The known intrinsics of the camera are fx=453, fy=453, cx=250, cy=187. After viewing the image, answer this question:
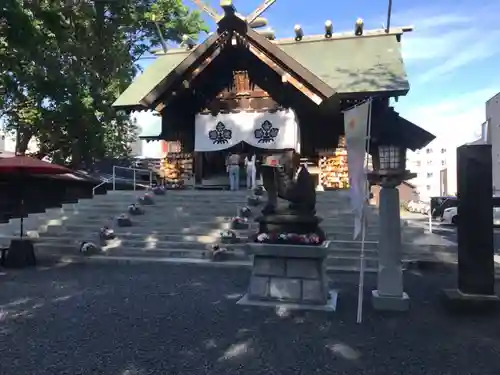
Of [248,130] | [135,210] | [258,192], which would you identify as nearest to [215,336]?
[135,210]

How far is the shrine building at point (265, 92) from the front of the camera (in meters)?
13.8

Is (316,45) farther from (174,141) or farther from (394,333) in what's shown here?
(394,333)

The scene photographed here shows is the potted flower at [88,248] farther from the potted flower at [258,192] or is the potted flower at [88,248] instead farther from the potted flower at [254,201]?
the potted flower at [258,192]

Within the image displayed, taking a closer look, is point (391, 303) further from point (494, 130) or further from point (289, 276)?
point (494, 130)

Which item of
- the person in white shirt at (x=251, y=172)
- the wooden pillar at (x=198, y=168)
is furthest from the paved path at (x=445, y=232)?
the wooden pillar at (x=198, y=168)

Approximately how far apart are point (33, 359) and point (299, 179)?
4070mm

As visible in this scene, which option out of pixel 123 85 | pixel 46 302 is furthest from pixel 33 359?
pixel 123 85

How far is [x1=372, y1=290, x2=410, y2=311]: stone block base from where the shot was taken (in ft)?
20.2

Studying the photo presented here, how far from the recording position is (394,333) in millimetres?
5207

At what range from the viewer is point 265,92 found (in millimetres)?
15641

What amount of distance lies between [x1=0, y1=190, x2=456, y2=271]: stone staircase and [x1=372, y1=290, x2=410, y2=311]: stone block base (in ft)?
9.66

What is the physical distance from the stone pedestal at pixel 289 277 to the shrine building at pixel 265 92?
761cm

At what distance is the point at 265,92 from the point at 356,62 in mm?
3295

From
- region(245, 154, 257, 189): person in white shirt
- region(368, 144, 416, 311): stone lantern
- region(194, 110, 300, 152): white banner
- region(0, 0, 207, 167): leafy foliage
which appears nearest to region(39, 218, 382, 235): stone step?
region(245, 154, 257, 189): person in white shirt
